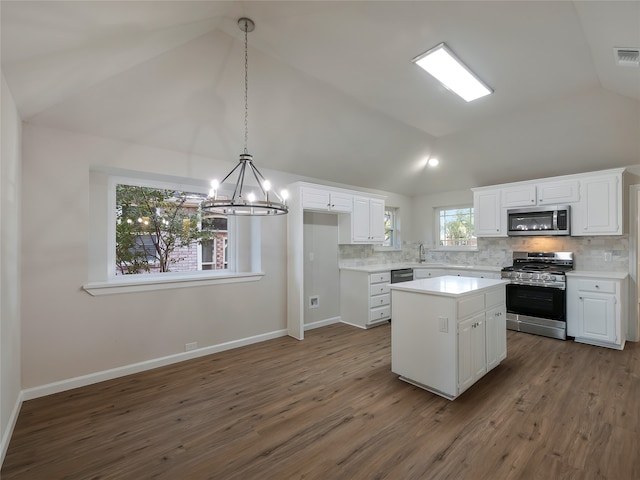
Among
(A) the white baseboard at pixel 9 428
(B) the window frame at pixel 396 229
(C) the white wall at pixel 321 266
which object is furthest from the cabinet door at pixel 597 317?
(A) the white baseboard at pixel 9 428

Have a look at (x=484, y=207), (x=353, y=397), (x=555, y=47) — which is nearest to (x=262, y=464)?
(x=353, y=397)

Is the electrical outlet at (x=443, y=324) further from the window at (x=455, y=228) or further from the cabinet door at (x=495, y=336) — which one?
the window at (x=455, y=228)

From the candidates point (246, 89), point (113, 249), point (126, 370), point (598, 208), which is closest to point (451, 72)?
point (246, 89)

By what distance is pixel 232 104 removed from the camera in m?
Answer: 3.21

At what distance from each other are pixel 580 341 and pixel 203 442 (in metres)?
4.74

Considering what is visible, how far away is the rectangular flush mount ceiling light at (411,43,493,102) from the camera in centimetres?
273

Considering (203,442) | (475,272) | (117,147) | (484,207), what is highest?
(117,147)

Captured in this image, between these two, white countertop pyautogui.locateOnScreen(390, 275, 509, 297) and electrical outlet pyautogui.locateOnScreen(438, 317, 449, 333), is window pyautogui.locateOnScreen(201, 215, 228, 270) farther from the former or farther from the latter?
electrical outlet pyautogui.locateOnScreen(438, 317, 449, 333)

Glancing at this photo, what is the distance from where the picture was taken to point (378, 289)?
497 centimetres

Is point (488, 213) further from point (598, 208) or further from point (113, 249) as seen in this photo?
point (113, 249)

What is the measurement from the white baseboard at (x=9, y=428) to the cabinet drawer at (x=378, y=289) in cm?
406

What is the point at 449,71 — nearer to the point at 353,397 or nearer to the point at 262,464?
the point at 353,397

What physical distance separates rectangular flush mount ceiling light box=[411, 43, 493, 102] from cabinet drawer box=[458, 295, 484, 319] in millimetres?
2186

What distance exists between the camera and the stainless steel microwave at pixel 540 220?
4340 mm
